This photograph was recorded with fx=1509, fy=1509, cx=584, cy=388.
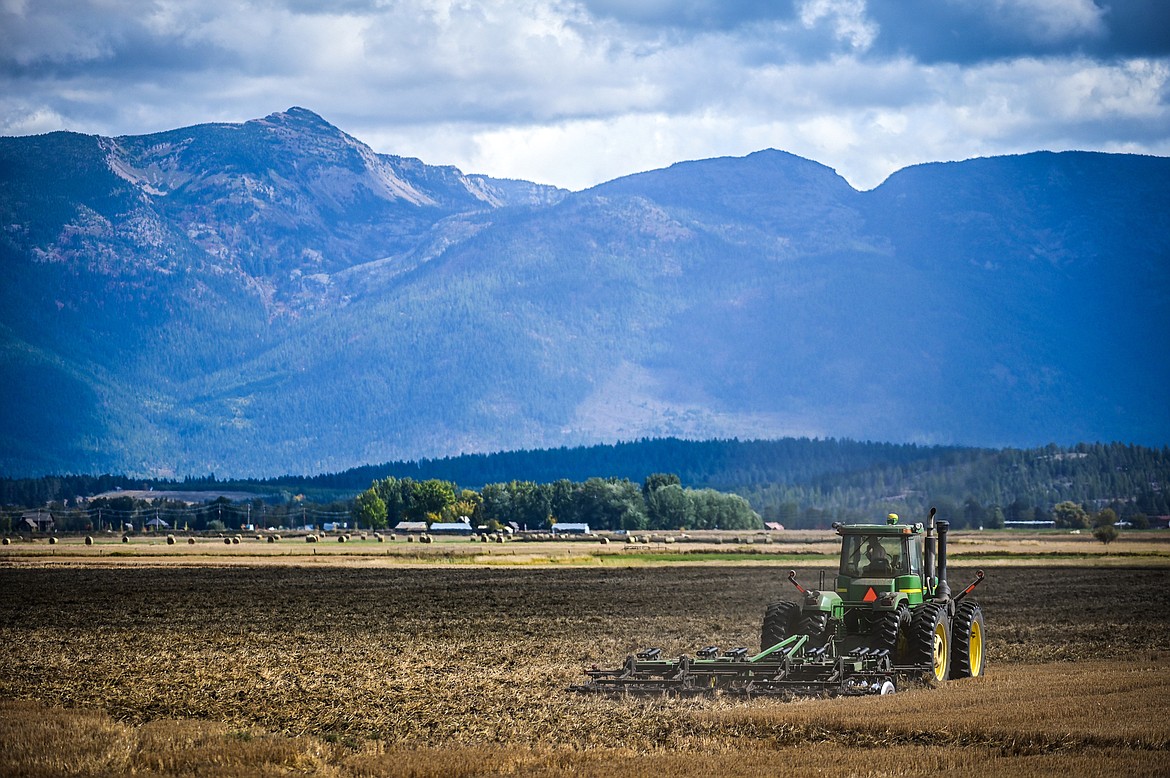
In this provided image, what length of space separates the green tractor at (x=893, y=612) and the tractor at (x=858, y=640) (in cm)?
2

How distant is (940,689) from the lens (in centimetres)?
2998

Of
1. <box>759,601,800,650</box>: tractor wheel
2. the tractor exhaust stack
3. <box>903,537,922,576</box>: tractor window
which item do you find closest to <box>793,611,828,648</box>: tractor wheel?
<box>759,601,800,650</box>: tractor wheel

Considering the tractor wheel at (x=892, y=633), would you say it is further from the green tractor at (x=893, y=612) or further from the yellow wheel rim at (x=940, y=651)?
the yellow wheel rim at (x=940, y=651)

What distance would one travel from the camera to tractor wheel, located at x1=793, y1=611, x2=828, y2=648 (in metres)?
31.7

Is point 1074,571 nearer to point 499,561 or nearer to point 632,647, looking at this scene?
point 499,561

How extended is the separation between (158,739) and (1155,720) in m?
16.7

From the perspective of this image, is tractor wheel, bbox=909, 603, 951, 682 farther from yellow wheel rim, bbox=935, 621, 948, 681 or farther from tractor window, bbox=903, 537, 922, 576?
tractor window, bbox=903, 537, 922, 576

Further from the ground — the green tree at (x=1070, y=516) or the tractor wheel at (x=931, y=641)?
the green tree at (x=1070, y=516)

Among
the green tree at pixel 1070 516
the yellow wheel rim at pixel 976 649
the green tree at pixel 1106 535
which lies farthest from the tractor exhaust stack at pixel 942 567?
the green tree at pixel 1070 516

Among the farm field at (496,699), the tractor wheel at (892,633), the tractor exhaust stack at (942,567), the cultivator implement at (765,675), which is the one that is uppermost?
the tractor exhaust stack at (942,567)

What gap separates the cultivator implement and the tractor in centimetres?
2

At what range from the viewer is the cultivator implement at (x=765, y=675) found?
2920 centimetres

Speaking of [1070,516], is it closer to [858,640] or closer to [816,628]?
[858,640]

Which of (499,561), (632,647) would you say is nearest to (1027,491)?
(499,561)
